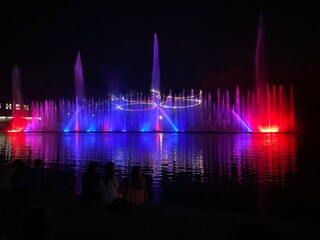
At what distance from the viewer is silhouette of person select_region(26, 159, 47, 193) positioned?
7.78 metres

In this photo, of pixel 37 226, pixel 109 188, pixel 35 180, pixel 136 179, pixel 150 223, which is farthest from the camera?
pixel 35 180

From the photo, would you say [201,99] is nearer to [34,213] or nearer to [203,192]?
[203,192]

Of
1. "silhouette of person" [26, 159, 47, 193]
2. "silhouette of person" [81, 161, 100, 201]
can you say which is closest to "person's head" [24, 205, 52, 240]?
"silhouette of person" [81, 161, 100, 201]

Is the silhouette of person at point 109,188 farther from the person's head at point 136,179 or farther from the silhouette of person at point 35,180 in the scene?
the silhouette of person at point 35,180

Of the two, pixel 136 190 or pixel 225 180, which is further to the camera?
pixel 225 180

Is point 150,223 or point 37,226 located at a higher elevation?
point 37,226

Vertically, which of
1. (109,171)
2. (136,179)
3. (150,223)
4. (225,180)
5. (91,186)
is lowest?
(225,180)

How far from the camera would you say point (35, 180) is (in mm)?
7828

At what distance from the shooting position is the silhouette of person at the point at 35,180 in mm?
7781

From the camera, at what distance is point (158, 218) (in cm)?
593

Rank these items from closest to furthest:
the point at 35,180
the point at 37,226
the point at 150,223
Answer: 1. the point at 37,226
2. the point at 150,223
3. the point at 35,180

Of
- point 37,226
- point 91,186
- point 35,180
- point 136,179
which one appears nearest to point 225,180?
point 136,179

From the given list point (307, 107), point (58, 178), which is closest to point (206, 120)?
point (307, 107)

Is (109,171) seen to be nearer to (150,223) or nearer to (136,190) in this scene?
(136,190)
